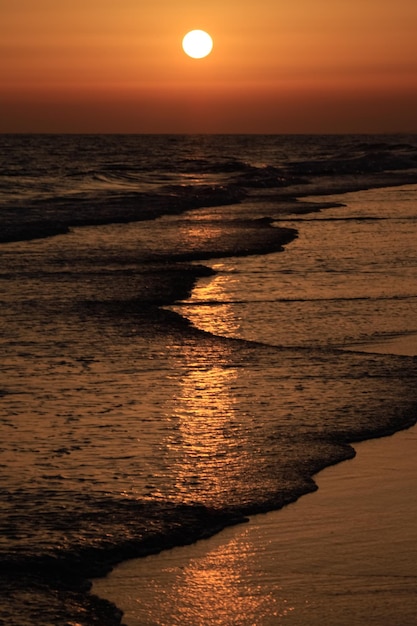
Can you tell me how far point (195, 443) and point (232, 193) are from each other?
29126 millimetres

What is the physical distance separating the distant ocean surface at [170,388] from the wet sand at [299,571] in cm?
14

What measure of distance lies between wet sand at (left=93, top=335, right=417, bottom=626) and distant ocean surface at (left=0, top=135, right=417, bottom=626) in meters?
0.14

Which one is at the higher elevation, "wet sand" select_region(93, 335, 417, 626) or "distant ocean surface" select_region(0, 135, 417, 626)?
"distant ocean surface" select_region(0, 135, 417, 626)

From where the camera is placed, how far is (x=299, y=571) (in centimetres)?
431

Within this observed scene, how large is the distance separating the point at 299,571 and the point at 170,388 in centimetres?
303

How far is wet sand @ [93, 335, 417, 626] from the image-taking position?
3.94 meters

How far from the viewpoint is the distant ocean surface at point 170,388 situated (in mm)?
4781

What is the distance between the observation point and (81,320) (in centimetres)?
1000

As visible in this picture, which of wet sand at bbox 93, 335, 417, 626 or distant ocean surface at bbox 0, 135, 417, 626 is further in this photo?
distant ocean surface at bbox 0, 135, 417, 626

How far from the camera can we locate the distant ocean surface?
4781 mm

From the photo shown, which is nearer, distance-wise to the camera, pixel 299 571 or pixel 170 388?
pixel 299 571

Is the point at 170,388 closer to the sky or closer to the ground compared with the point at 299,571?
closer to the sky

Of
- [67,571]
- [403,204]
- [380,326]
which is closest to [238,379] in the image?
[380,326]

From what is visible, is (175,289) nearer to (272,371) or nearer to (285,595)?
(272,371)
